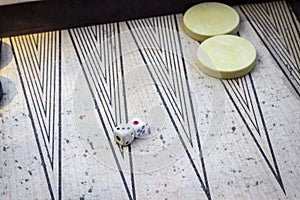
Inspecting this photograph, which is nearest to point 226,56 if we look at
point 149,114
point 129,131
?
point 149,114

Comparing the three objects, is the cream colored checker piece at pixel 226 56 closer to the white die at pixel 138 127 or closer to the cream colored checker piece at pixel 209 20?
the cream colored checker piece at pixel 209 20

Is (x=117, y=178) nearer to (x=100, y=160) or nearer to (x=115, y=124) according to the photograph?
(x=100, y=160)

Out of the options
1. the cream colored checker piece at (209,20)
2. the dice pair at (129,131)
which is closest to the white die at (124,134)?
the dice pair at (129,131)

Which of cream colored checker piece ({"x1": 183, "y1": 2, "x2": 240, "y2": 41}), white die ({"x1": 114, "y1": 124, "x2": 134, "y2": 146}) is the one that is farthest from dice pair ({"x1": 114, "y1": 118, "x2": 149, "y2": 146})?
cream colored checker piece ({"x1": 183, "y1": 2, "x2": 240, "y2": 41})

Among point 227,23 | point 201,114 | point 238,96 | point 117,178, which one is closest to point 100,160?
point 117,178

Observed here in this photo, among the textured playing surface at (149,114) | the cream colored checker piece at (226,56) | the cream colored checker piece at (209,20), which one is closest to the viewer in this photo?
the textured playing surface at (149,114)

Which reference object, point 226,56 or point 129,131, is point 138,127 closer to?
point 129,131

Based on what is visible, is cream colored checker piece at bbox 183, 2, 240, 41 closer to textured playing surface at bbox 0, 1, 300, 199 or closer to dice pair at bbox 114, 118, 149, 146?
textured playing surface at bbox 0, 1, 300, 199
